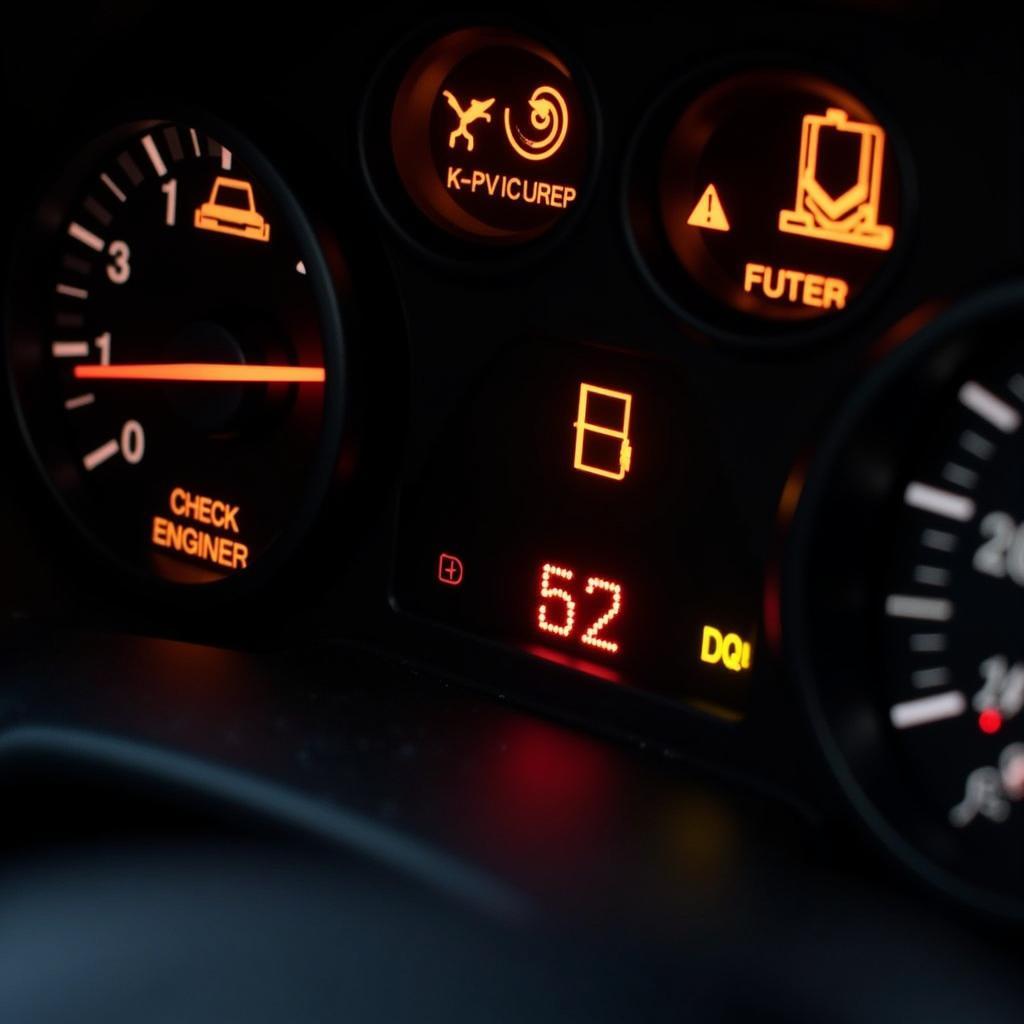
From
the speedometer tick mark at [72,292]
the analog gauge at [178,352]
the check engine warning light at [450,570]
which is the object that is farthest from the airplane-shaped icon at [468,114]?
the speedometer tick mark at [72,292]

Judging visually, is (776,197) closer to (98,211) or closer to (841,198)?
(841,198)

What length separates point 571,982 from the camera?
1.43m

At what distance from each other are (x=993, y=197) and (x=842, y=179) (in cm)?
18

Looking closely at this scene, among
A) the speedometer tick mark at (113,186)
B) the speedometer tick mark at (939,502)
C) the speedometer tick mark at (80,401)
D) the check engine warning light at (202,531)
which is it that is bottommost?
the check engine warning light at (202,531)

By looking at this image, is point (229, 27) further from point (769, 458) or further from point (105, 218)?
point (769, 458)

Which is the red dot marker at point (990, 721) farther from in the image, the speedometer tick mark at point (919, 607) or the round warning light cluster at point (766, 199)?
the round warning light cluster at point (766, 199)

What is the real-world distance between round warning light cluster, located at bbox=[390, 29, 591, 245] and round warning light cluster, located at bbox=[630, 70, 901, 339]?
10 cm

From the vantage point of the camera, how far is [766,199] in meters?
1.67

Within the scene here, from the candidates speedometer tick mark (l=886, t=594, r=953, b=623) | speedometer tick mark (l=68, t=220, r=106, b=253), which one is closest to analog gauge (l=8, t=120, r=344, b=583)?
speedometer tick mark (l=68, t=220, r=106, b=253)

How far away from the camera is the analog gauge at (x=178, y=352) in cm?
198

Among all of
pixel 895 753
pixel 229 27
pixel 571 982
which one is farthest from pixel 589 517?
pixel 229 27

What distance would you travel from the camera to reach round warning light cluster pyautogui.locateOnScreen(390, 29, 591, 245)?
1.79 metres

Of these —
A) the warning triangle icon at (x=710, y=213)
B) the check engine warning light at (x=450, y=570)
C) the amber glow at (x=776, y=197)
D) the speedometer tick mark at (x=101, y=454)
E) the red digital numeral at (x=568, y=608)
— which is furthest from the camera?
the speedometer tick mark at (x=101, y=454)

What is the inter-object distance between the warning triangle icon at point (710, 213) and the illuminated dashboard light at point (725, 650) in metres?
0.40
